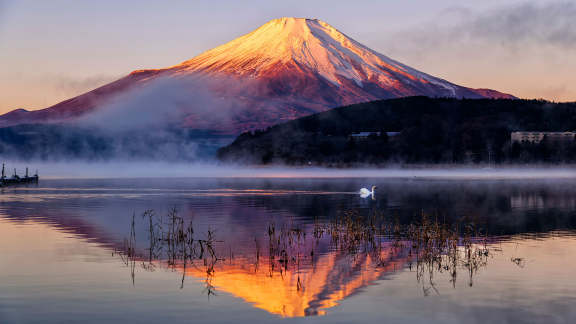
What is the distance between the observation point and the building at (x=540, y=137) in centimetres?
19188

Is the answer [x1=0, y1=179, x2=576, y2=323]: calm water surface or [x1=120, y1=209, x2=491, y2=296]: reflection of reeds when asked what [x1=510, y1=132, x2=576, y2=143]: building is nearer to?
[x1=0, y1=179, x2=576, y2=323]: calm water surface

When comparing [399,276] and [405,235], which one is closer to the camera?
[399,276]

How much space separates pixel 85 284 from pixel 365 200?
134 feet

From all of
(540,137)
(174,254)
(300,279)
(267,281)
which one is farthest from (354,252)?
(540,137)

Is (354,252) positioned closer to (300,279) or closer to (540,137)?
(300,279)

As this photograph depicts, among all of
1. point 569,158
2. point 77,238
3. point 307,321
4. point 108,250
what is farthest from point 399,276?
point 569,158

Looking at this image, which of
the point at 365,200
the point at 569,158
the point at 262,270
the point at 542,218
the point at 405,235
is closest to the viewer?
the point at 262,270

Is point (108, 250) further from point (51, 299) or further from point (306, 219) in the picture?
point (306, 219)

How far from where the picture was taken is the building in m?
192

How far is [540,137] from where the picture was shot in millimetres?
198125

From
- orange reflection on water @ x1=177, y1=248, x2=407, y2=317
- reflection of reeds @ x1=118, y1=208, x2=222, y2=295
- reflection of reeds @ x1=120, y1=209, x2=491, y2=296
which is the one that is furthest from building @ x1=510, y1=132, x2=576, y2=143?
orange reflection on water @ x1=177, y1=248, x2=407, y2=317

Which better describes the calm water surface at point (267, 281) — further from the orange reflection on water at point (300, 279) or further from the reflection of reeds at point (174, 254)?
the reflection of reeds at point (174, 254)

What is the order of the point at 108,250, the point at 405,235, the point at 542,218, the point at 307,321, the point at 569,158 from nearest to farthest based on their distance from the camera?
the point at 307,321 < the point at 108,250 < the point at 405,235 < the point at 542,218 < the point at 569,158

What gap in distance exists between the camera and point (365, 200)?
203ft
